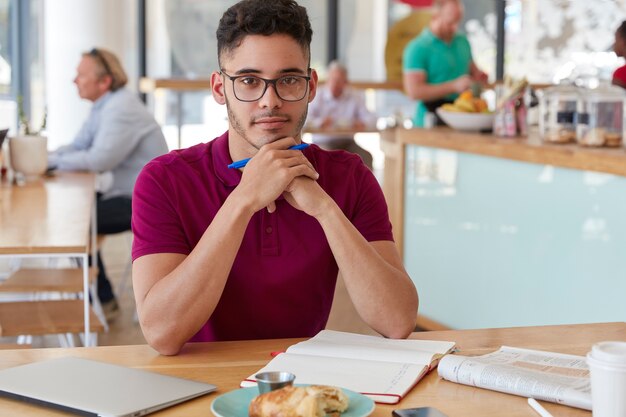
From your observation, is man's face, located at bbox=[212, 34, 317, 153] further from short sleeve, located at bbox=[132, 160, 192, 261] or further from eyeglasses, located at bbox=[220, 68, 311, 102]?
short sleeve, located at bbox=[132, 160, 192, 261]

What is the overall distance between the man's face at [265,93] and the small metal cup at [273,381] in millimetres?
633

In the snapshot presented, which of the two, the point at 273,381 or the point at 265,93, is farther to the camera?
the point at 265,93

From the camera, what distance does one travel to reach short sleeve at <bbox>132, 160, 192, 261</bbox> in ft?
5.55

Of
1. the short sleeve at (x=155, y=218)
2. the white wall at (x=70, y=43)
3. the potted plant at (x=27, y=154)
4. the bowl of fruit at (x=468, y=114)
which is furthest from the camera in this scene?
the white wall at (x=70, y=43)

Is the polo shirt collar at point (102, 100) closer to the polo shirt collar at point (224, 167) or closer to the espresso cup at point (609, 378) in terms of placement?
the polo shirt collar at point (224, 167)

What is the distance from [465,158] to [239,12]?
2.28 meters

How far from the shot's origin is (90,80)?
15.4 feet

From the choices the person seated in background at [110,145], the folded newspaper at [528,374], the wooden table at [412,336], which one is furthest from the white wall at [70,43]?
the folded newspaper at [528,374]

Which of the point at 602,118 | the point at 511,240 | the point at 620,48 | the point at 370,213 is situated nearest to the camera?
the point at 370,213

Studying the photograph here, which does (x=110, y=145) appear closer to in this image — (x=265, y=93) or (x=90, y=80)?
(x=90, y=80)

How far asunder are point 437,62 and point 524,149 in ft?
5.40

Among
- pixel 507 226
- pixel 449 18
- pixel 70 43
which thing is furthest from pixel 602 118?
pixel 70 43

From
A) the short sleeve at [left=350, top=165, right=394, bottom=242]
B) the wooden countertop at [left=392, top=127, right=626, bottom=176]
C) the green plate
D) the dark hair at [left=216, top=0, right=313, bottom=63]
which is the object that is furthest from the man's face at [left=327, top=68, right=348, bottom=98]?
the green plate

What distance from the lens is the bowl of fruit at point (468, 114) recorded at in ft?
13.5
